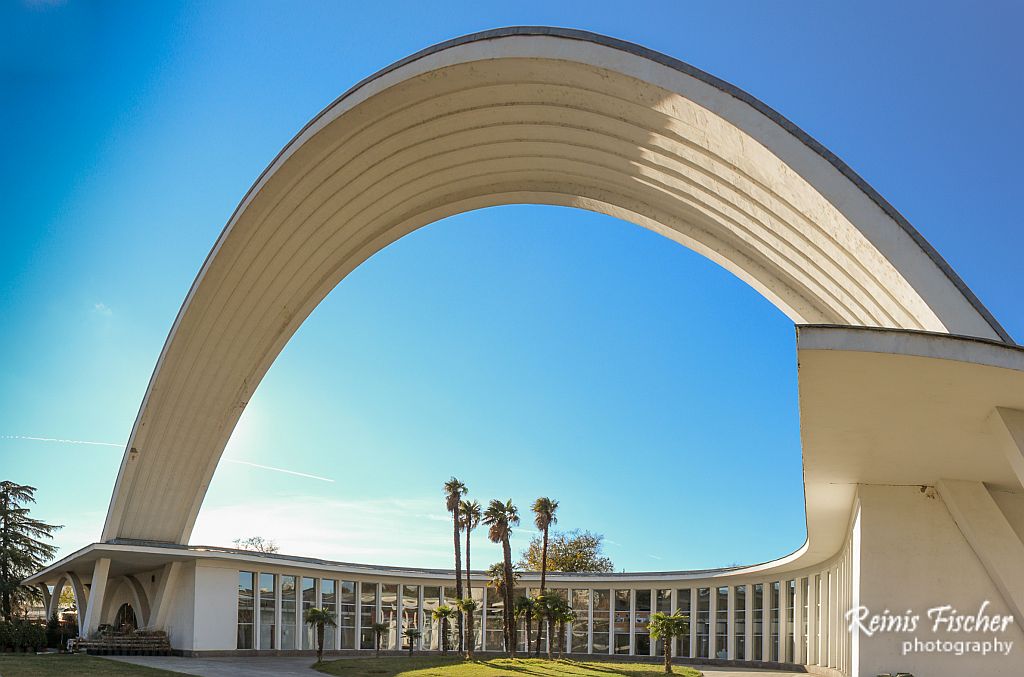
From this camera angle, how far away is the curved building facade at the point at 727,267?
11.5 meters

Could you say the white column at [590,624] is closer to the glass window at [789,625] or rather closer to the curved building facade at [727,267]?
the curved building facade at [727,267]

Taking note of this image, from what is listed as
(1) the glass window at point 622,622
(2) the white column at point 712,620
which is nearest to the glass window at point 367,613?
(1) the glass window at point 622,622

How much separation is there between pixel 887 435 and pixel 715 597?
36.0 metres

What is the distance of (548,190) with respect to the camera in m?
25.7

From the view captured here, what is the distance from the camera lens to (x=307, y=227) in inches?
1111

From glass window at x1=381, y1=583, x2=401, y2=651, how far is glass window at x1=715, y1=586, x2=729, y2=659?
16.7m

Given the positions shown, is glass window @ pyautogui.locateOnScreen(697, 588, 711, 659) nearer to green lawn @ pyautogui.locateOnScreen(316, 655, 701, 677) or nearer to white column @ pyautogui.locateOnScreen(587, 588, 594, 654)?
white column @ pyautogui.locateOnScreen(587, 588, 594, 654)

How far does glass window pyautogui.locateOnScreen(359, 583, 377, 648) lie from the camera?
46.2 metres

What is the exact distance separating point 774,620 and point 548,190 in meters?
26.6

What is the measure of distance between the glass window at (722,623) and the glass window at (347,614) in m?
18.7

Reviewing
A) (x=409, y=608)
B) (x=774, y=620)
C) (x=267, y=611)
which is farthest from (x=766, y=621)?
(x=267, y=611)

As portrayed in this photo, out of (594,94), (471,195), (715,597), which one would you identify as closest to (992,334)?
(594,94)

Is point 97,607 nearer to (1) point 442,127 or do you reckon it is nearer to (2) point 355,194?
(2) point 355,194

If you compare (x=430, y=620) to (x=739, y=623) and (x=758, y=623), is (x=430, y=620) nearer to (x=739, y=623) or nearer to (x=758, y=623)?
(x=739, y=623)
